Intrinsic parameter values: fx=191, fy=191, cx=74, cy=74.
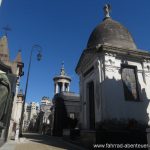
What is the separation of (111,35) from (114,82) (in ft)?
16.1

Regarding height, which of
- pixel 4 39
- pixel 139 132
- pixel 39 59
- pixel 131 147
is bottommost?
pixel 131 147

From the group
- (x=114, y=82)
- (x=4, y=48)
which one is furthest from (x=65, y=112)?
(x=114, y=82)

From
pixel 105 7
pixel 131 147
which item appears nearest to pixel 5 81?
pixel 131 147

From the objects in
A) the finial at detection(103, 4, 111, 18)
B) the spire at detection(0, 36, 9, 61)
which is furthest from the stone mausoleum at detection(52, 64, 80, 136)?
the finial at detection(103, 4, 111, 18)

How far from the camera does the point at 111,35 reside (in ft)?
54.4

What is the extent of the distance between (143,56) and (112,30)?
373cm

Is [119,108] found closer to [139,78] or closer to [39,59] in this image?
[139,78]

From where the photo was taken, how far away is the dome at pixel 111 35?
1619 cm

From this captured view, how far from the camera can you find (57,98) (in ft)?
103

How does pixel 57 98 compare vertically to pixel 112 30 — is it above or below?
below

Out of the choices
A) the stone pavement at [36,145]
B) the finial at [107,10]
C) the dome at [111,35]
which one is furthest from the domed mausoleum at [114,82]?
the finial at [107,10]

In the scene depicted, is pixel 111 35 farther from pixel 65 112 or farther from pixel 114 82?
pixel 65 112

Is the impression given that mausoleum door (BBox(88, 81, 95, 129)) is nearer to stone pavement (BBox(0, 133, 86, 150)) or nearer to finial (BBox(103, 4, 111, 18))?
stone pavement (BBox(0, 133, 86, 150))

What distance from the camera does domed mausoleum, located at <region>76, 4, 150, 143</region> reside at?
13.1 metres
